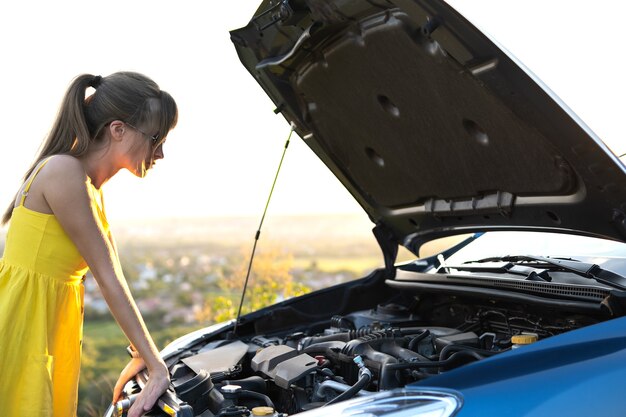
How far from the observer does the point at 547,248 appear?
304cm

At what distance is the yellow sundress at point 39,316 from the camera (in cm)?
233

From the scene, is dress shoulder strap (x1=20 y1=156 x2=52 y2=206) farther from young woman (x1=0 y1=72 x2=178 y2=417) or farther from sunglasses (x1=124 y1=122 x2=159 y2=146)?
sunglasses (x1=124 y1=122 x2=159 y2=146)

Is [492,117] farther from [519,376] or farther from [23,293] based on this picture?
[23,293]

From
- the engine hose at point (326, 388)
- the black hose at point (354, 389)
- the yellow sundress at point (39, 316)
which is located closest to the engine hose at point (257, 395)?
the engine hose at point (326, 388)

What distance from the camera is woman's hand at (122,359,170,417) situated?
2.29 meters

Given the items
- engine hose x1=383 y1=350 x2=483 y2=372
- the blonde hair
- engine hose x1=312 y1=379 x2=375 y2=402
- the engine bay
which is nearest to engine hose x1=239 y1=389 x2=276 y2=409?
the engine bay

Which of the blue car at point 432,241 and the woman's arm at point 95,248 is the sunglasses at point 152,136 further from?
the blue car at point 432,241

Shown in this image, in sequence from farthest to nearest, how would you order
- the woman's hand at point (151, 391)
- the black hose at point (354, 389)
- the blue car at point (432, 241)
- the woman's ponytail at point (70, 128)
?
the woman's ponytail at point (70, 128) → the woman's hand at point (151, 391) → the black hose at point (354, 389) → the blue car at point (432, 241)

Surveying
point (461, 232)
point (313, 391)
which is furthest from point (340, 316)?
point (313, 391)

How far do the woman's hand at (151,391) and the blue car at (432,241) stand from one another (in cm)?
5

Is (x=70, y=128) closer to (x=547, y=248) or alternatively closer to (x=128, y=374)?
(x=128, y=374)

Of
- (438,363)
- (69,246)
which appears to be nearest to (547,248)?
(438,363)

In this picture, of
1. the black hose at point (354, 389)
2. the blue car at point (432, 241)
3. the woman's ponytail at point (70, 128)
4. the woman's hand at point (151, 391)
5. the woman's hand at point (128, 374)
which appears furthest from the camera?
the woman's hand at point (128, 374)

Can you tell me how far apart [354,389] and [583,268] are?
107 centimetres
